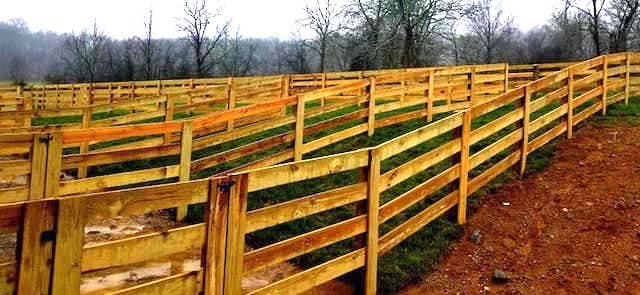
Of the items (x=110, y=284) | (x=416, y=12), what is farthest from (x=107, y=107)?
(x=416, y=12)

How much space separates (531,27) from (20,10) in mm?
60431

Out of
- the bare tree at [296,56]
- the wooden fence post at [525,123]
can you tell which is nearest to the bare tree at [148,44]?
the bare tree at [296,56]

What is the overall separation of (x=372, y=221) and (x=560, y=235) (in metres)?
2.28

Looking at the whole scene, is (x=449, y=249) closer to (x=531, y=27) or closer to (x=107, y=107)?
(x=107, y=107)

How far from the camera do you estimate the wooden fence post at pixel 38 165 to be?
14.3ft

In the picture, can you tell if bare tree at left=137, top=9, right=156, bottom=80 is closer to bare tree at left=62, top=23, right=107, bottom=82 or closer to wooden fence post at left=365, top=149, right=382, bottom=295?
bare tree at left=62, top=23, right=107, bottom=82

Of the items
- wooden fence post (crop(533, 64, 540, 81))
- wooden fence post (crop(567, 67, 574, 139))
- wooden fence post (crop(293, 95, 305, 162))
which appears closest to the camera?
wooden fence post (crop(293, 95, 305, 162))

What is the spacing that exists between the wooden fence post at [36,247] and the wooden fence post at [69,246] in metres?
0.03

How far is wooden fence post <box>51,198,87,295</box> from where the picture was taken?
7.21 ft

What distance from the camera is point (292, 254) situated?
3.57 m

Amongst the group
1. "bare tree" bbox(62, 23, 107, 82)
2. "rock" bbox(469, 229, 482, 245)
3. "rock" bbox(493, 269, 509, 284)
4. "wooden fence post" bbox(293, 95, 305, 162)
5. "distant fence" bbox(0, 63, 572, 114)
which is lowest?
"rock" bbox(493, 269, 509, 284)

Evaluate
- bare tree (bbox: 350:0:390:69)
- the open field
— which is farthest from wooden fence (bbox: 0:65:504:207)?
bare tree (bbox: 350:0:390:69)

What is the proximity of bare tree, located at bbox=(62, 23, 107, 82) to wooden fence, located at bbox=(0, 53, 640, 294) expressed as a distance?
38.8 meters

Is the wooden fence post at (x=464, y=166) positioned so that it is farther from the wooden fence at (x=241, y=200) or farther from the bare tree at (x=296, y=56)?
the bare tree at (x=296, y=56)
